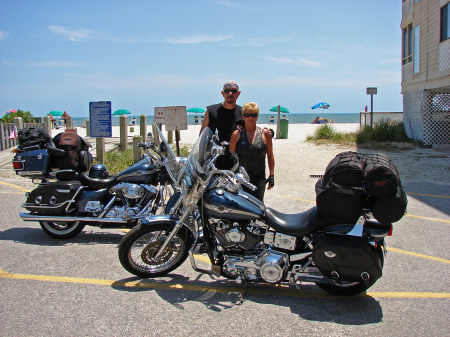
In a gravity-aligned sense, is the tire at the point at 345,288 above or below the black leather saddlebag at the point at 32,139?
below

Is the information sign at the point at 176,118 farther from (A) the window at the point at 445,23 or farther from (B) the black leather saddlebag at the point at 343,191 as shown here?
(A) the window at the point at 445,23

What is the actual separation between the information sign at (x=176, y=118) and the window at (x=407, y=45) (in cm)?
1492

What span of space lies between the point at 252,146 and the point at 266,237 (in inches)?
60.1

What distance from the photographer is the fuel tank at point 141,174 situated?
5746 mm

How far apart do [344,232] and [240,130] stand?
6.75 ft

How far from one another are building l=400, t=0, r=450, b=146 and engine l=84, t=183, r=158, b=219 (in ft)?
45.0

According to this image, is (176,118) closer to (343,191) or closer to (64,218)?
(64,218)

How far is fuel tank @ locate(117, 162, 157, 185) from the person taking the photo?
226 inches

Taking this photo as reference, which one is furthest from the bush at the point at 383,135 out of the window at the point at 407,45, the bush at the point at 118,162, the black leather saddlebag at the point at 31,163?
the black leather saddlebag at the point at 31,163

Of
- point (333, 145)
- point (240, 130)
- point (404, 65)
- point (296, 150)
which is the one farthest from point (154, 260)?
point (404, 65)

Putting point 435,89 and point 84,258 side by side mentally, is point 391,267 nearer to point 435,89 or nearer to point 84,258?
point 84,258

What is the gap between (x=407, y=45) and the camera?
20.4m

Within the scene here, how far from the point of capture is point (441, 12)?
16.2 meters

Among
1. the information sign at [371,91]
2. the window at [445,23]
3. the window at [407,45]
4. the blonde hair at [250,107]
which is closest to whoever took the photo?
the blonde hair at [250,107]
